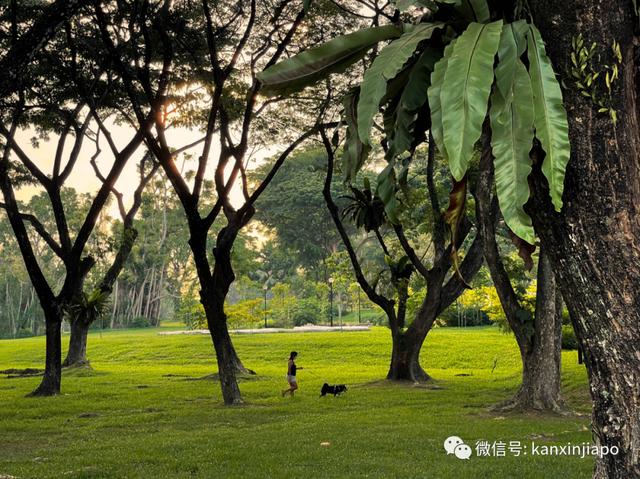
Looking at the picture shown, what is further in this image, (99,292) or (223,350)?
(99,292)

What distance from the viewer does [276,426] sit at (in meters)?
10.7

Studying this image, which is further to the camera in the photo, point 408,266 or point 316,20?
point 408,266

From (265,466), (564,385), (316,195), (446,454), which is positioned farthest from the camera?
(316,195)

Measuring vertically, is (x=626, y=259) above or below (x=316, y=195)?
below

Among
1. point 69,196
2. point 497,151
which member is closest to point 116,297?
point 69,196

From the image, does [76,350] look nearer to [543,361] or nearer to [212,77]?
[212,77]

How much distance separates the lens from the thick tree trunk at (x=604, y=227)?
9.87 ft

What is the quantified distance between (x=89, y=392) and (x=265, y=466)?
997 centimetres

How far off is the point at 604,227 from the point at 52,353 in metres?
14.5

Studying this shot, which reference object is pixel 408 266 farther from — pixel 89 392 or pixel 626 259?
pixel 626 259

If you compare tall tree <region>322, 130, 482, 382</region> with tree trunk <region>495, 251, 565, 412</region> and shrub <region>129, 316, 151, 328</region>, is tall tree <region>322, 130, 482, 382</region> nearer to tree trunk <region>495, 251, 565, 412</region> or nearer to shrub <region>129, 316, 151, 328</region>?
tree trunk <region>495, 251, 565, 412</region>

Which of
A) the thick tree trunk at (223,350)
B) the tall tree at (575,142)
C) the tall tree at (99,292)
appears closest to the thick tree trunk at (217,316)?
the thick tree trunk at (223,350)

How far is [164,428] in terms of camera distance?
11023mm

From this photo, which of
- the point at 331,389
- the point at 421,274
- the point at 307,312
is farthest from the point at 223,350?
the point at 307,312
